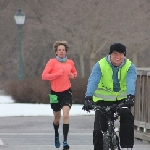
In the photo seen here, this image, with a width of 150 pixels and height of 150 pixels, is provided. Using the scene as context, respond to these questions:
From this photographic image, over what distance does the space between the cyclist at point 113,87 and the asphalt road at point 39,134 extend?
140 inches

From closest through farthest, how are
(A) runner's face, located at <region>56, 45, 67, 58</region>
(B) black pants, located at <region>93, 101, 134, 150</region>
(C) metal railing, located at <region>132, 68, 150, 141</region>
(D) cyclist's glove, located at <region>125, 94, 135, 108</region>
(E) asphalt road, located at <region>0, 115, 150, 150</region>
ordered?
(D) cyclist's glove, located at <region>125, 94, 135, 108</region> → (B) black pants, located at <region>93, 101, 134, 150</region> → (A) runner's face, located at <region>56, 45, 67, 58</region> → (E) asphalt road, located at <region>0, 115, 150, 150</region> → (C) metal railing, located at <region>132, 68, 150, 141</region>

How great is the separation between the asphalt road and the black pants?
11.6ft

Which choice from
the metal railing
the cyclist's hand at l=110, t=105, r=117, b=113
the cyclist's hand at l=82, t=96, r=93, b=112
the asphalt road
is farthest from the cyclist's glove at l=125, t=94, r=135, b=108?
the metal railing

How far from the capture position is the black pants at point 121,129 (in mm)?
7727

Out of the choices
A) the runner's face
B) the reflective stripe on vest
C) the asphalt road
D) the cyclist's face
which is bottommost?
the asphalt road

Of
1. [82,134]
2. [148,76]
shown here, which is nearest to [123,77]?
[148,76]

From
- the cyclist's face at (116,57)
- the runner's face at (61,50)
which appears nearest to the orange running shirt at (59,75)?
the runner's face at (61,50)

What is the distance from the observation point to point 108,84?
7.82m

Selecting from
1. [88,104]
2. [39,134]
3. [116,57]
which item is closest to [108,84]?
[116,57]

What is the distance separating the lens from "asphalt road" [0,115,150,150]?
11.8 meters

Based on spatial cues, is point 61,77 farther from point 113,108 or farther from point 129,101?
point 129,101

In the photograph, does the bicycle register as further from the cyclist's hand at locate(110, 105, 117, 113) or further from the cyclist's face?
the cyclist's face

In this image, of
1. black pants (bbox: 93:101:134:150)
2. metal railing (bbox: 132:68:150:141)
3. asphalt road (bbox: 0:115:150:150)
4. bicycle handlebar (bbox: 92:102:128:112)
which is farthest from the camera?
metal railing (bbox: 132:68:150:141)

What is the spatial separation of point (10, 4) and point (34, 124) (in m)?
23.7
